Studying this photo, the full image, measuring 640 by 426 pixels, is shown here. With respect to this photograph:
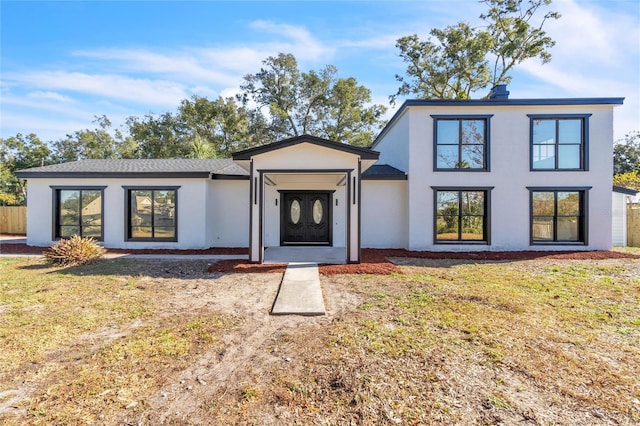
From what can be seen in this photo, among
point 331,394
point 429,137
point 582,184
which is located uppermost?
point 429,137

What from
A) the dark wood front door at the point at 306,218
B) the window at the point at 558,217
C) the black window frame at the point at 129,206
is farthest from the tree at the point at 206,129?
the window at the point at 558,217

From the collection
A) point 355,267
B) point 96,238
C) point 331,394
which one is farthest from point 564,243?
point 96,238

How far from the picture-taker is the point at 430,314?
504 cm

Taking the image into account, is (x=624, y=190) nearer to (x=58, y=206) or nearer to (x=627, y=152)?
(x=58, y=206)

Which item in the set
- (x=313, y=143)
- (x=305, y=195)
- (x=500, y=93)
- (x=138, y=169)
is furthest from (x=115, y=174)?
(x=500, y=93)

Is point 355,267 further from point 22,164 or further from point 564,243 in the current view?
point 22,164

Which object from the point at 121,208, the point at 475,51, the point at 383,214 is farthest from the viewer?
the point at 475,51

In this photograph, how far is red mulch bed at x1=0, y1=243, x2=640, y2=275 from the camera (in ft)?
27.7

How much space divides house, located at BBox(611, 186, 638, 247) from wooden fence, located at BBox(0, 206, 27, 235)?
103ft

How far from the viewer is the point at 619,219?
14000mm

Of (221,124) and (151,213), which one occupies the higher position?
(221,124)

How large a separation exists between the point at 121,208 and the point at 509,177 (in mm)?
14908

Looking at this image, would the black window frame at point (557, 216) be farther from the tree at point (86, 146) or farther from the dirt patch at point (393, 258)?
the tree at point (86, 146)

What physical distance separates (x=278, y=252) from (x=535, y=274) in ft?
26.1
